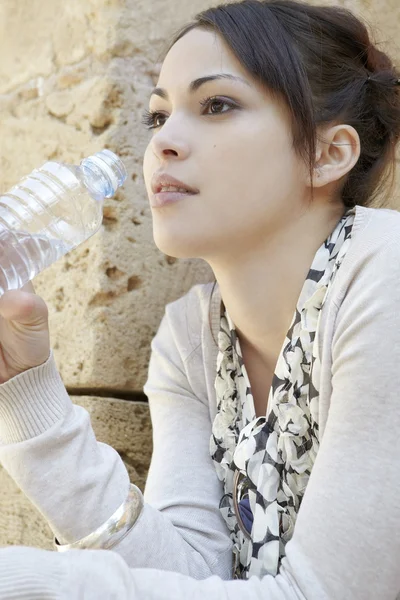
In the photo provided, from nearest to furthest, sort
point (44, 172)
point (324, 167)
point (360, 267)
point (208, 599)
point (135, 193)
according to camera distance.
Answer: point (208, 599) → point (360, 267) → point (324, 167) → point (44, 172) → point (135, 193)

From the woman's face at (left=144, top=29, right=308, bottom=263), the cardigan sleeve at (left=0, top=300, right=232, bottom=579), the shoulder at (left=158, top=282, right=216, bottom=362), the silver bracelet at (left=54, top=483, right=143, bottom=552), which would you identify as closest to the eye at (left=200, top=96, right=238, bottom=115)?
the woman's face at (left=144, top=29, right=308, bottom=263)

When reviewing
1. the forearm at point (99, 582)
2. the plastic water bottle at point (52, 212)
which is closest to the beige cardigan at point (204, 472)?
the forearm at point (99, 582)

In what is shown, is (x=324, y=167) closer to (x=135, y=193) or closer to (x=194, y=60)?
(x=194, y=60)

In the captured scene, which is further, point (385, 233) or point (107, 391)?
point (107, 391)

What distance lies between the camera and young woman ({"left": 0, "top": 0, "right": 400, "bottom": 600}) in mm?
1171

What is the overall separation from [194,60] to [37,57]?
0.67 metres

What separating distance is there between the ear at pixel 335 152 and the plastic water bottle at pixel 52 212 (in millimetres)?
377

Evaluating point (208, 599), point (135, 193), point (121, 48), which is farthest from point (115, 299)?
point (208, 599)

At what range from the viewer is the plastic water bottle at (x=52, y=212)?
4.82 feet

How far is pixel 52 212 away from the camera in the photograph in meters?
1.55

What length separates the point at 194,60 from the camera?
1457 millimetres

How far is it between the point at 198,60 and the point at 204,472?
715mm

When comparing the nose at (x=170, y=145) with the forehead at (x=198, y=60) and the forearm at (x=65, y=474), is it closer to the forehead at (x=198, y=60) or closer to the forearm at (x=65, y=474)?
the forehead at (x=198, y=60)

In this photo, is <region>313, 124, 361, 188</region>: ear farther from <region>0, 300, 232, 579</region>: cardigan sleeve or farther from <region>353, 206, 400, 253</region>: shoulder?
<region>0, 300, 232, 579</region>: cardigan sleeve
